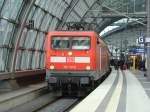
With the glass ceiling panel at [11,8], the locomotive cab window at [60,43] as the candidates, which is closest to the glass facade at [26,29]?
the glass ceiling panel at [11,8]

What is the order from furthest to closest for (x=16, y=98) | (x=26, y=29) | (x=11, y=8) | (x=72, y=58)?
(x=26, y=29), (x=11, y=8), (x=72, y=58), (x=16, y=98)

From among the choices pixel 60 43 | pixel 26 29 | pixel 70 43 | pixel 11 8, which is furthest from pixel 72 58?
pixel 26 29

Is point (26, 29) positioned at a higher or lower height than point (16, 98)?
higher

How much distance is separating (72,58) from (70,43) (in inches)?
36.1

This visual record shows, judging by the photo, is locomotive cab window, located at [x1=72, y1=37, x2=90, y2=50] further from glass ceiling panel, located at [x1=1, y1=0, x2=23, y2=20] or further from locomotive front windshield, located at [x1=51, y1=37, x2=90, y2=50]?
glass ceiling panel, located at [x1=1, y1=0, x2=23, y2=20]

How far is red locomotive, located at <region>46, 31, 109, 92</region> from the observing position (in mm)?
24750

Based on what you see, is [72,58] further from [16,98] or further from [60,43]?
[16,98]

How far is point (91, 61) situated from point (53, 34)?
2445 mm

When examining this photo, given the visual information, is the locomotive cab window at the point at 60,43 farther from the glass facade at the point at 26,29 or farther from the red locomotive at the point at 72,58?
the glass facade at the point at 26,29

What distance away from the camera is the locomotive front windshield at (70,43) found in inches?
1003

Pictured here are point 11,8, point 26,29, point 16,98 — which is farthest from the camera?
point 26,29

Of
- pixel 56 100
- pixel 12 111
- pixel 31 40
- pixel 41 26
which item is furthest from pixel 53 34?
pixel 41 26

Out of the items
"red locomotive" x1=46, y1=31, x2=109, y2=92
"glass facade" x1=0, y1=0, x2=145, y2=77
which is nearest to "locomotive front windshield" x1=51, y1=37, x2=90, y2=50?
"red locomotive" x1=46, y1=31, x2=109, y2=92

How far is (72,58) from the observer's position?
989 inches
